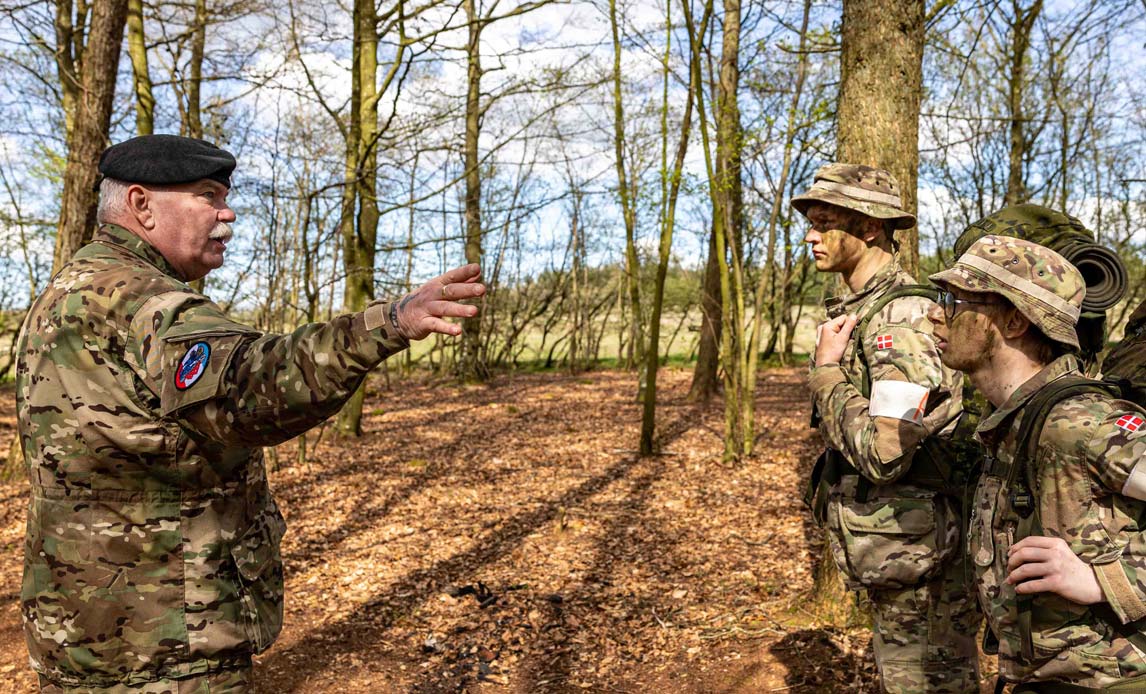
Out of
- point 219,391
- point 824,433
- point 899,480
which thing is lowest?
point 899,480

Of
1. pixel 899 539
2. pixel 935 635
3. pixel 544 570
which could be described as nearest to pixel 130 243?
pixel 899 539

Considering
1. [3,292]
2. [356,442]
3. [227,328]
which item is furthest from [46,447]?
[3,292]

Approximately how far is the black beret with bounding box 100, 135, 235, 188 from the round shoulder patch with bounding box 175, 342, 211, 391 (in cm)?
64

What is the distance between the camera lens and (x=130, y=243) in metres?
2.06

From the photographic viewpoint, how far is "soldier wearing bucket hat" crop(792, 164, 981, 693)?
249 cm

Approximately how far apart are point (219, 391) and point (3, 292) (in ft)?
62.1

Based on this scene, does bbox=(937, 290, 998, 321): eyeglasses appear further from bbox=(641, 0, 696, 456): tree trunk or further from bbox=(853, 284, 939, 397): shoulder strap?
bbox=(641, 0, 696, 456): tree trunk

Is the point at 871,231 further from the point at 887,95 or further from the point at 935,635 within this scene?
the point at 887,95

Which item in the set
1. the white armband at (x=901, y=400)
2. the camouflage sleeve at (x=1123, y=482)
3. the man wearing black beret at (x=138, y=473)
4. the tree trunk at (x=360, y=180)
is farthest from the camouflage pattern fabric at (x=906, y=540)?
the tree trunk at (x=360, y=180)

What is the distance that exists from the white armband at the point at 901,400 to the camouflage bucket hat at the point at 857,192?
826mm

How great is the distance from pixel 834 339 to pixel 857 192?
27.0 inches

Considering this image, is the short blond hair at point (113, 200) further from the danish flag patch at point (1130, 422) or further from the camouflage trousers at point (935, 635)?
the camouflage trousers at point (935, 635)

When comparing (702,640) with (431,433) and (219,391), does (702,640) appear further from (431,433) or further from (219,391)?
(431,433)

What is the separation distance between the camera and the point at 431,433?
11.8 meters
